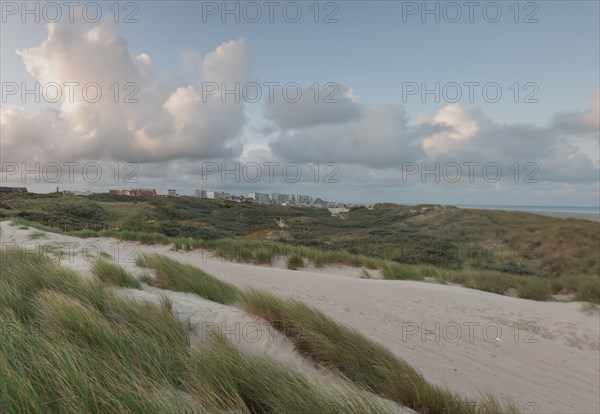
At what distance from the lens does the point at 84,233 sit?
1938 cm

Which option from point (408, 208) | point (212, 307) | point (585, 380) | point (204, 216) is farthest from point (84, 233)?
point (408, 208)

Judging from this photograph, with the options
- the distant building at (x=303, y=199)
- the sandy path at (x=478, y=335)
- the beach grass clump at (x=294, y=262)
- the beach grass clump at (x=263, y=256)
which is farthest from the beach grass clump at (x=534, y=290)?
the distant building at (x=303, y=199)

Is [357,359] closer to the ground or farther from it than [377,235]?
farther from it

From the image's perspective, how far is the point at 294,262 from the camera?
13.8m

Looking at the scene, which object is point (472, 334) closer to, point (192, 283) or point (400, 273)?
point (192, 283)

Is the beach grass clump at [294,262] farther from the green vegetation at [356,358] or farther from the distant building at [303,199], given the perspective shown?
the distant building at [303,199]

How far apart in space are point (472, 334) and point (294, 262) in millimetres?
8651

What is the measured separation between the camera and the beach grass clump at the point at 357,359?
2.67 meters

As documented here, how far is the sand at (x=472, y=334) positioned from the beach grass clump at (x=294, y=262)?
357 centimetres

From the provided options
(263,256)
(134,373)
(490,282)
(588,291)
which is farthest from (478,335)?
(263,256)

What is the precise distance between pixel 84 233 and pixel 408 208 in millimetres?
29838

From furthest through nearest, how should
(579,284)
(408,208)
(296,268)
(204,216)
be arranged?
(408,208)
(204,216)
(296,268)
(579,284)

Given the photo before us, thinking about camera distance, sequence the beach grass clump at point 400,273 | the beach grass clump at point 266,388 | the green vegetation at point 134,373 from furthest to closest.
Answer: the beach grass clump at point 400,273, the beach grass clump at point 266,388, the green vegetation at point 134,373

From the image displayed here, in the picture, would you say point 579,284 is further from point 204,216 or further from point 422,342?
point 204,216
